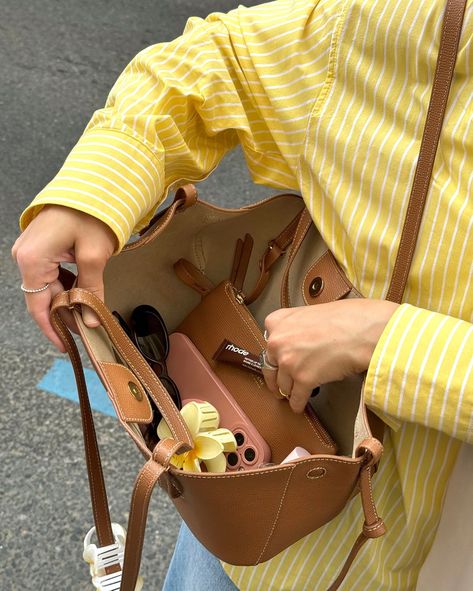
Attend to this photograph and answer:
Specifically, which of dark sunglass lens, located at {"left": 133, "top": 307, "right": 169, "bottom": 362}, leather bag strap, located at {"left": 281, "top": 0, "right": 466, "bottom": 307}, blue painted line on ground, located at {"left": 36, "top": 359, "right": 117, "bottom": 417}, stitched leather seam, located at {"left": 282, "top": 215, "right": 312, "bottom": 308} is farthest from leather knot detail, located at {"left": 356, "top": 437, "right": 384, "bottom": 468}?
blue painted line on ground, located at {"left": 36, "top": 359, "right": 117, "bottom": 417}

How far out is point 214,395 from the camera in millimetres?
987

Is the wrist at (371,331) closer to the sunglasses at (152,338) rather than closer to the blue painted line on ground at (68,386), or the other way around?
the sunglasses at (152,338)

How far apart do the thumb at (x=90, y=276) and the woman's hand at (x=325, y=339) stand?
19 centimetres

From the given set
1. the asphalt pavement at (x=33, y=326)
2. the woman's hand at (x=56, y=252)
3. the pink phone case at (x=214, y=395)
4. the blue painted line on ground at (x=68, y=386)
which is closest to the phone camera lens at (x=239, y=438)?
the pink phone case at (x=214, y=395)

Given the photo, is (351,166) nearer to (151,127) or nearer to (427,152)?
(427,152)

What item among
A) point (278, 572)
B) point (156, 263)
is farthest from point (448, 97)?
point (278, 572)

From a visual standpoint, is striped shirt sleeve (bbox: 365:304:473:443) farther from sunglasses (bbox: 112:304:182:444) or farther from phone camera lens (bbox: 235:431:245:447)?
sunglasses (bbox: 112:304:182:444)

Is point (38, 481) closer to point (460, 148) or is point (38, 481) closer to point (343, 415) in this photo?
point (343, 415)

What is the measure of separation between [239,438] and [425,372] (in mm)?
314

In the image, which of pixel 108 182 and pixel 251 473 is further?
pixel 108 182

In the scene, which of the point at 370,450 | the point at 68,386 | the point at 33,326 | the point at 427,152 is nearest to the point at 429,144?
the point at 427,152

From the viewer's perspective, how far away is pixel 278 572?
921 millimetres

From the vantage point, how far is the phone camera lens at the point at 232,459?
36.4 inches

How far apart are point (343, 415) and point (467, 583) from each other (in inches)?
8.3
